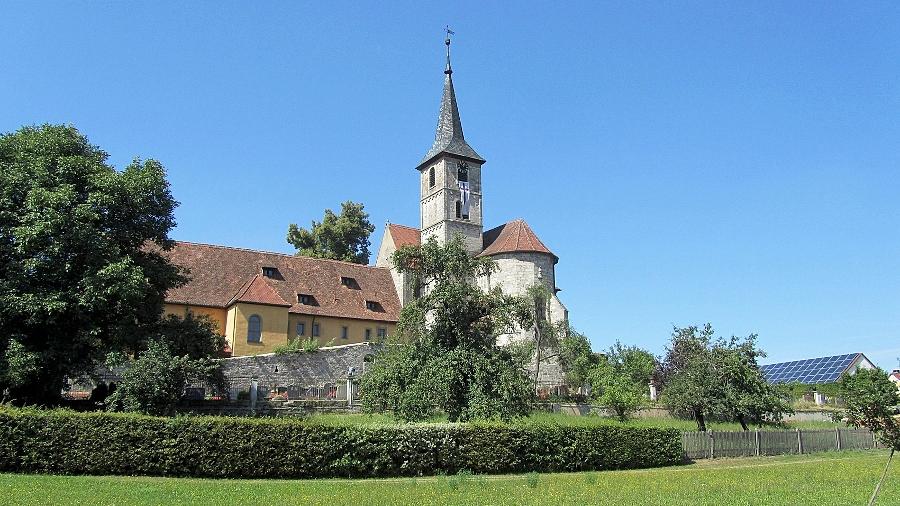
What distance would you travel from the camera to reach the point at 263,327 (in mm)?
42406

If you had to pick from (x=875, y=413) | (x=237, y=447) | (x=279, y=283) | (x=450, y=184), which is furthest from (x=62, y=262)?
(x=450, y=184)

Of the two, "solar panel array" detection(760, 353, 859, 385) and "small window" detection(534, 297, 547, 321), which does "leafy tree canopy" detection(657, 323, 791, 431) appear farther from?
"solar panel array" detection(760, 353, 859, 385)

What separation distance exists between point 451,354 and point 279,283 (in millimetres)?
25061

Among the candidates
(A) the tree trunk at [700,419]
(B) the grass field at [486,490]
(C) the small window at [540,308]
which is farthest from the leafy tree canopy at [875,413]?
(C) the small window at [540,308]

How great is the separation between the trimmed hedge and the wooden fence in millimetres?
9718

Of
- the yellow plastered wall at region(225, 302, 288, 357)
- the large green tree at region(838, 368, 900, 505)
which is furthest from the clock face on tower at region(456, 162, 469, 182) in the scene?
the large green tree at region(838, 368, 900, 505)

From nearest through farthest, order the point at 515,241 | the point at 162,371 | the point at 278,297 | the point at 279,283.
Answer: the point at 162,371 < the point at 278,297 < the point at 279,283 < the point at 515,241

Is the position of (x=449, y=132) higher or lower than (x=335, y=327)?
higher

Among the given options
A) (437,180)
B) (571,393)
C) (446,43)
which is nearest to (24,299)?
(571,393)

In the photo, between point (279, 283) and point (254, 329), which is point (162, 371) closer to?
point (254, 329)

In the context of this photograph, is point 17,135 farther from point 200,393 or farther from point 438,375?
point 438,375

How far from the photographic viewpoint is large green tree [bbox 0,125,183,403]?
24.6 metres

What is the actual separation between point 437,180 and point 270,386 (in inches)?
1140

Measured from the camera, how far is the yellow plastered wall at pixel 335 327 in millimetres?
46094
